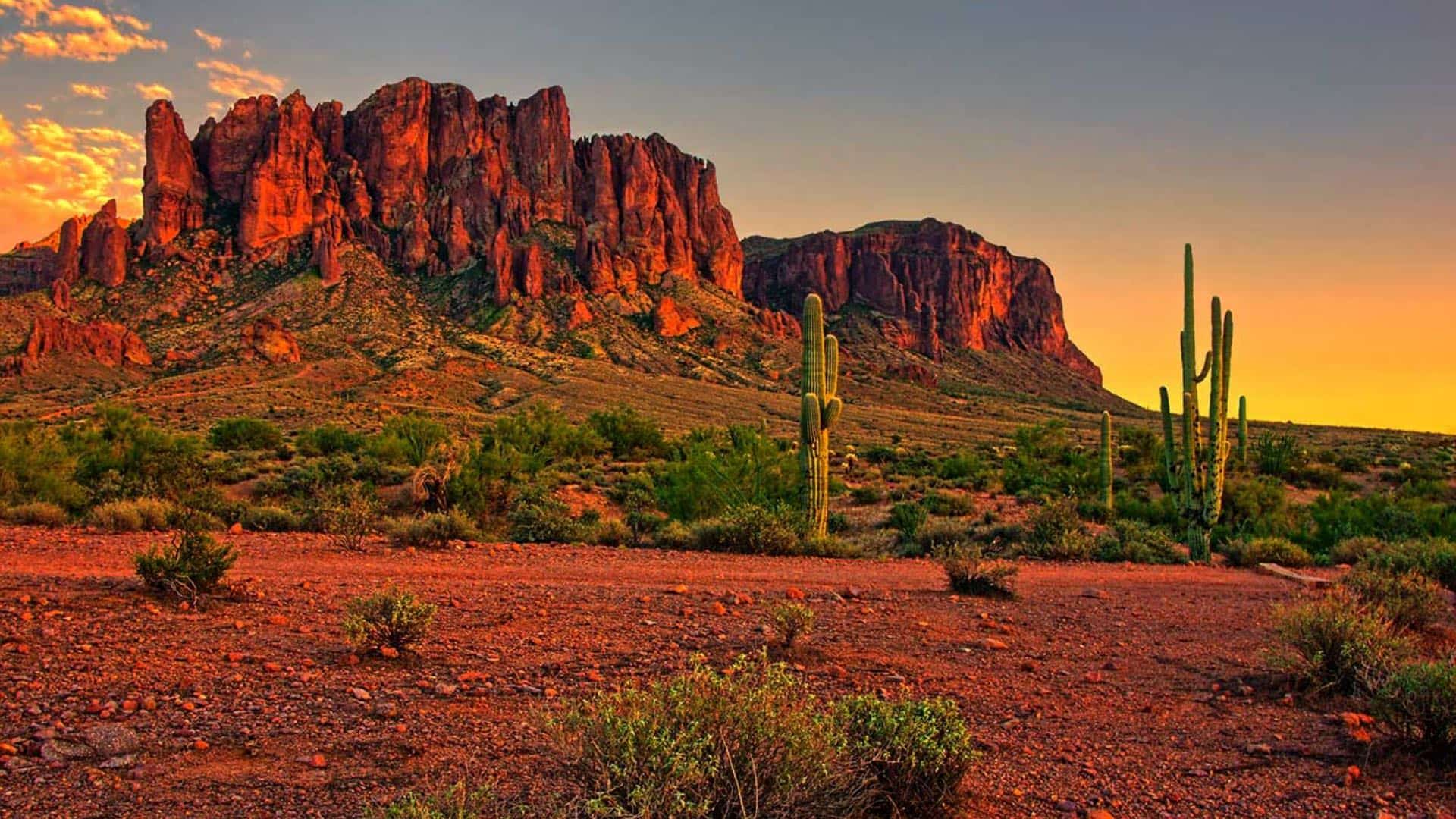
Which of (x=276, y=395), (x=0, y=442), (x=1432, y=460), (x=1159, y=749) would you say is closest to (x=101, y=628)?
(x=1159, y=749)

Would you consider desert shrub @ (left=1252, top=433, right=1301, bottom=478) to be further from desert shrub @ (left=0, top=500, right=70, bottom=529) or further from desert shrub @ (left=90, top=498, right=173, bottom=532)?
desert shrub @ (left=0, top=500, right=70, bottom=529)

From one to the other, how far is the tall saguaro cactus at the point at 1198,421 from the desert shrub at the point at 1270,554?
573 millimetres

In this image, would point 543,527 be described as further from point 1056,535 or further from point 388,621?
point 1056,535

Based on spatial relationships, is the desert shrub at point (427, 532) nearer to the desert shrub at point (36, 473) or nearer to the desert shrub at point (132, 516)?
the desert shrub at point (132, 516)

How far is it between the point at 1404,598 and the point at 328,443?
3134 cm

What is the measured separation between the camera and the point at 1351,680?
6.09 m

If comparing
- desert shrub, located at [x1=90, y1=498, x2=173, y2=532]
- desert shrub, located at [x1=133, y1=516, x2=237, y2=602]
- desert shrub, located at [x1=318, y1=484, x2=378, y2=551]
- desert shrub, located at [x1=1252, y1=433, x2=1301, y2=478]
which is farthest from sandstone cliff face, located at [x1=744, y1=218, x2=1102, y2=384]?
desert shrub, located at [x1=133, y1=516, x2=237, y2=602]

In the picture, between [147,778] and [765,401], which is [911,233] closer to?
[765,401]

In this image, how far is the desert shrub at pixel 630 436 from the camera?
35.2 metres

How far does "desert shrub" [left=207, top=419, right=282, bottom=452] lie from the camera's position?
106ft

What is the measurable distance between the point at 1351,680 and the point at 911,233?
17065 centimetres

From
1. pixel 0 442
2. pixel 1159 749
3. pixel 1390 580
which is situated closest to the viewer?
pixel 1159 749

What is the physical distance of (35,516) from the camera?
502 inches

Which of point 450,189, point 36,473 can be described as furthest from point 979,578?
point 450,189
